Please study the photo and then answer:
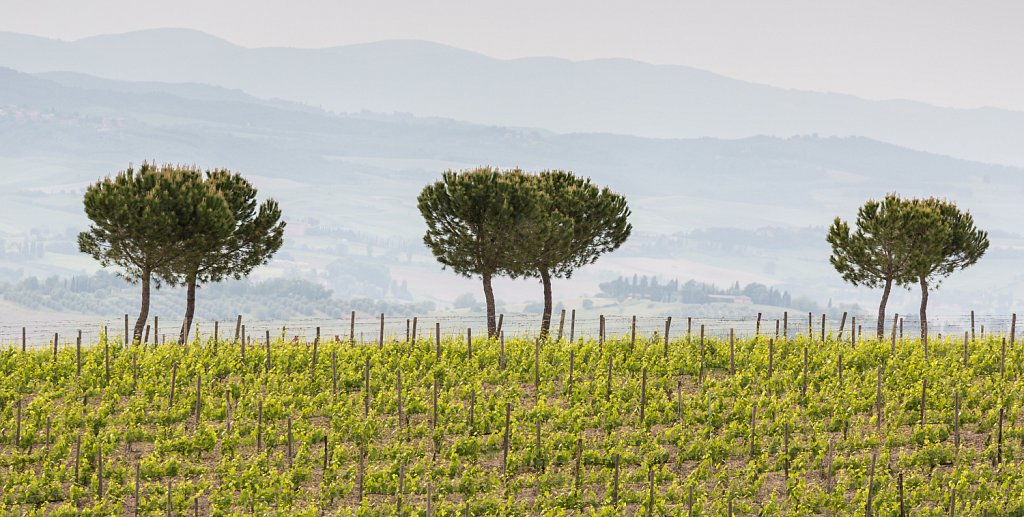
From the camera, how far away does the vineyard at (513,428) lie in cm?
2533

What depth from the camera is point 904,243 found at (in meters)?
56.0

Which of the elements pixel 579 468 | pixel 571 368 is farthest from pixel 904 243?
pixel 579 468

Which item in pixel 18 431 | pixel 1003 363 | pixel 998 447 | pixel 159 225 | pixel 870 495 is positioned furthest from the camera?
pixel 159 225

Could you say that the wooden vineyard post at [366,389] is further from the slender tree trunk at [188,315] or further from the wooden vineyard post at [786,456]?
the wooden vineyard post at [786,456]

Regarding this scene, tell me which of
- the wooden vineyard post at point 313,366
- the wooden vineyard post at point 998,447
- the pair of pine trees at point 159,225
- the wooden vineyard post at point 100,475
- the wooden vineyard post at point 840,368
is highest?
the pair of pine trees at point 159,225

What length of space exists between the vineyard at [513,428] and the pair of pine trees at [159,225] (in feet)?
26.3

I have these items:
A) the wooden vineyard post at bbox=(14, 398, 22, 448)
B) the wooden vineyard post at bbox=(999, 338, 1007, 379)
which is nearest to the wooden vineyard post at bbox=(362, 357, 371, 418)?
the wooden vineyard post at bbox=(14, 398, 22, 448)

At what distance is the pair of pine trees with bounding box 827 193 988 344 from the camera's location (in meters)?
55.5

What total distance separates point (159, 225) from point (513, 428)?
21448 millimetres

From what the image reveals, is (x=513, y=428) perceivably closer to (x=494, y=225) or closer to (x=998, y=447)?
(x=998, y=447)

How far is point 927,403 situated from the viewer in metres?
32.1

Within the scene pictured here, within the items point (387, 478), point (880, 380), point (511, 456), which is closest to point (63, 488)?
point (387, 478)

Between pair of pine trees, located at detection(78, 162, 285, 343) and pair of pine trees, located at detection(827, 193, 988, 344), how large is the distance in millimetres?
28711

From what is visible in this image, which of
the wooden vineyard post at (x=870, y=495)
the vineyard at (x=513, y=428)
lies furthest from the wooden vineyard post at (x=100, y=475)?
the wooden vineyard post at (x=870, y=495)
